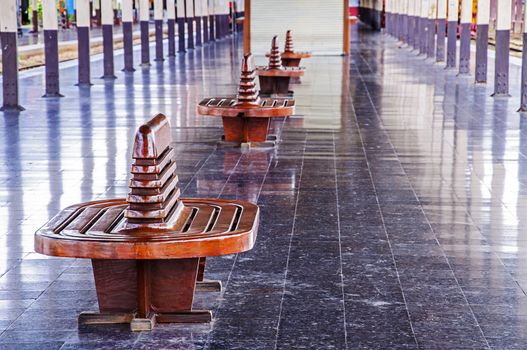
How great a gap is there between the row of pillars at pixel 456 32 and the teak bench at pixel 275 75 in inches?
121

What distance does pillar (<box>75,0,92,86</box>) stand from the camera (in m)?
17.9

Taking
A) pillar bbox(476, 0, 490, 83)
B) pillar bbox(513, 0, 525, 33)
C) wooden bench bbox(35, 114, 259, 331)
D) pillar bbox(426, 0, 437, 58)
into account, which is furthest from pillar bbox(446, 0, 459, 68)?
pillar bbox(513, 0, 525, 33)

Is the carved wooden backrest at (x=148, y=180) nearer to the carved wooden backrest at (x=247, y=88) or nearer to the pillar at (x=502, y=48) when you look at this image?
the carved wooden backrest at (x=247, y=88)

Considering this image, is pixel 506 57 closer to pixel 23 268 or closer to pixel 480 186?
pixel 480 186

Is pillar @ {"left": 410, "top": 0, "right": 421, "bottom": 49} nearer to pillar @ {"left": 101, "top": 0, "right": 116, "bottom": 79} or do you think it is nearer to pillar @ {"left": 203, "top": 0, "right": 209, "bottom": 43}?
pillar @ {"left": 203, "top": 0, "right": 209, "bottom": 43}

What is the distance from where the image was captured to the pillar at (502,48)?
622 inches

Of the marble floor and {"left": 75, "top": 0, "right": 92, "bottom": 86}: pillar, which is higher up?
{"left": 75, "top": 0, "right": 92, "bottom": 86}: pillar

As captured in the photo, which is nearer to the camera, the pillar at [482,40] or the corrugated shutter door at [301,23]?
the pillar at [482,40]

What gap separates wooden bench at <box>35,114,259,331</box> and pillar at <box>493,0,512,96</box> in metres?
11.7

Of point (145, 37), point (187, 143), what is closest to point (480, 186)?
point (187, 143)

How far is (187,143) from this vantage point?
10.8 metres

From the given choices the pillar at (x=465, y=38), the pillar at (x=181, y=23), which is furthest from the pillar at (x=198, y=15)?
the pillar at (x=465, y=38)

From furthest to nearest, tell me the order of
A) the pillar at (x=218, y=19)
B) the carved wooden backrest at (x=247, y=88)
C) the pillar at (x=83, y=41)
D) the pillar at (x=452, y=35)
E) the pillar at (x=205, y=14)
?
1. the pillar at (x=218, y=19)
2. the pillar at (x=205, y=14)
3. the pillar at (x=452, y=35)
4. the pillar at (x=83, y=41)
5. the carved wooden backrest at (x=247, y=88)

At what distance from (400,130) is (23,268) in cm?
693
